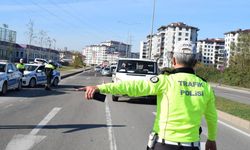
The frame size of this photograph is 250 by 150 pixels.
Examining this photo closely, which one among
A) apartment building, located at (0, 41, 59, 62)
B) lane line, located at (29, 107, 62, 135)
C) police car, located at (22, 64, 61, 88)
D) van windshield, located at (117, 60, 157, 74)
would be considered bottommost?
lane line, located at (29, 107, 62, 135)

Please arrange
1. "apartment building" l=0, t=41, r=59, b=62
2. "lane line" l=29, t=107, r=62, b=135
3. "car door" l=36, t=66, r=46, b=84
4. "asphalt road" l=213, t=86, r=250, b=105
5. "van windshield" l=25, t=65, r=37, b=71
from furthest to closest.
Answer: "apartment building" l=0, t=41, r=59, b=62
"asphalt road" l=213, t=86, r=250, b=105
"van windshield" l=25, t=65, r=37, b=71
"car door" l=36, t=66, r=46, b=84
"lane line" l=29, t=107, r=62, b=135

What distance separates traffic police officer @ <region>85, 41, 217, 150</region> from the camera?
3512 mm

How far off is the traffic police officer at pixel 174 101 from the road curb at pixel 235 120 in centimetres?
945

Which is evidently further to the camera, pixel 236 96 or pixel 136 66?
pixel 236 96

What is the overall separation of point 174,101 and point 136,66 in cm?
1634

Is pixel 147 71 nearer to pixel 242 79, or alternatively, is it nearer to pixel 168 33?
pixel 242 79

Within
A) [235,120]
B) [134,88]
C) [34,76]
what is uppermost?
[134,88]

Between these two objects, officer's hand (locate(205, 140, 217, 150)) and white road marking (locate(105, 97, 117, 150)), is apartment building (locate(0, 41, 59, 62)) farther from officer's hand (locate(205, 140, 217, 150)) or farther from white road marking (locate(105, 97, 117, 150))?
officer's hand (locate(205, 140, 217, 150))

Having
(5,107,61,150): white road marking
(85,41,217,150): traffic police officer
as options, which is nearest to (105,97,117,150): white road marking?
(5,107,61,150): white road marking

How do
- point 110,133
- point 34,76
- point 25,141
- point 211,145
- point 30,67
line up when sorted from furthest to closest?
point 30,67
point 34,76
point 110,133
point 25,141
point 211,145

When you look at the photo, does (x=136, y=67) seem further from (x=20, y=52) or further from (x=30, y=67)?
(x=20, y=52)

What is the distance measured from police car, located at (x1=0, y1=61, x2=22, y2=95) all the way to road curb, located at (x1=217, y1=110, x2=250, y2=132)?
375 inches

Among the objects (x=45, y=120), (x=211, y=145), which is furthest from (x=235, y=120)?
(x=211, y=145)

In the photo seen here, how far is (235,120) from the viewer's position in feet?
45.5
